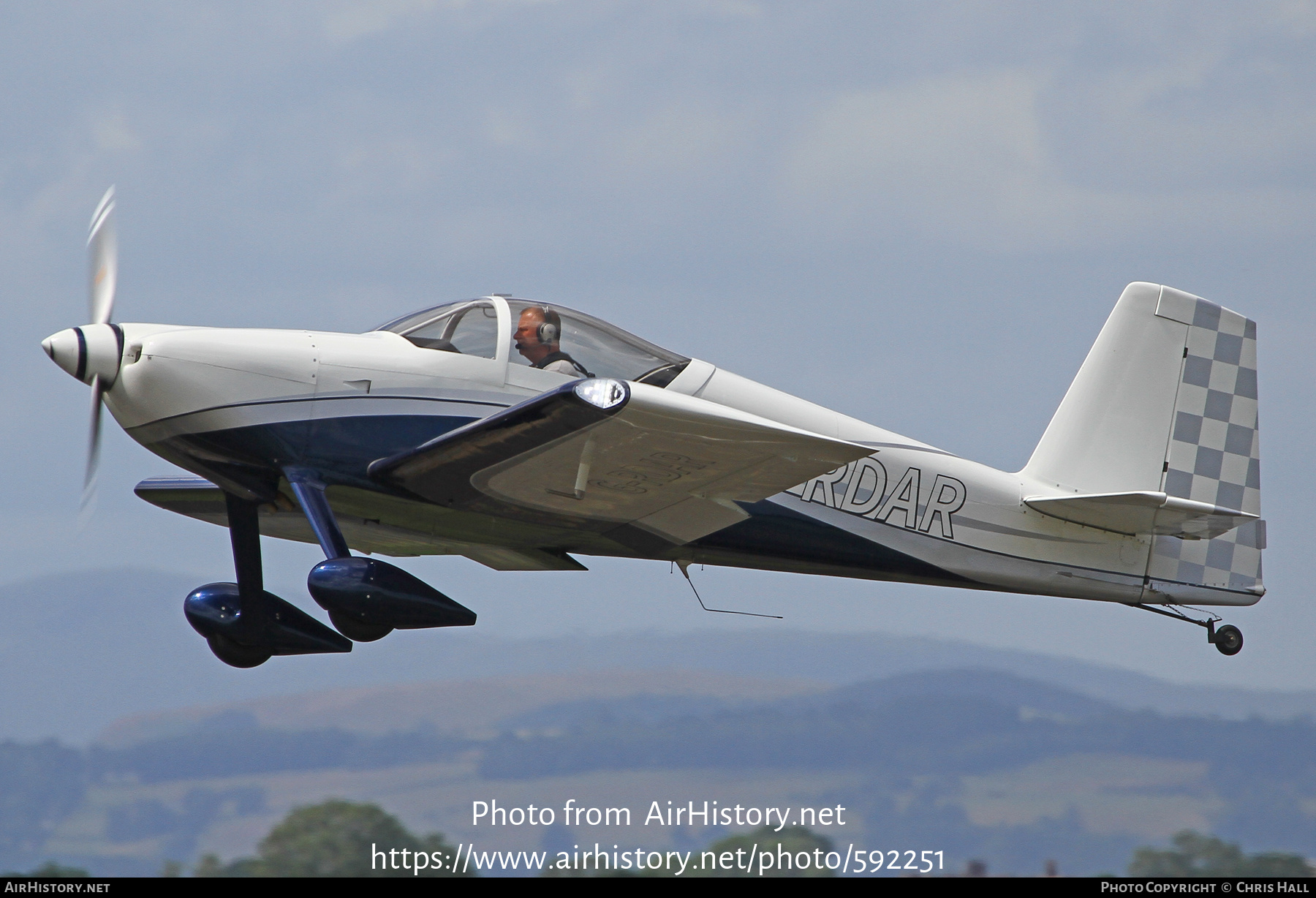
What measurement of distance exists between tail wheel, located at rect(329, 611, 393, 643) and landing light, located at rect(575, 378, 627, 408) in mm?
2040

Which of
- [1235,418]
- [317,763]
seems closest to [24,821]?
[317,763]

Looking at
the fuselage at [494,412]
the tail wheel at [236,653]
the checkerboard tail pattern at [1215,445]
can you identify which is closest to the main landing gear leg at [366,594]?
the fuselage at [494,412]

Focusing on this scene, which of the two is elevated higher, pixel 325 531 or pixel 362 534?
pixel 325 531

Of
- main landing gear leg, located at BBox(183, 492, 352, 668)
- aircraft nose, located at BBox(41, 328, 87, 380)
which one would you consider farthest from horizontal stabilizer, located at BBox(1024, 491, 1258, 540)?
aircraft nose, located at BBox(41, 328, 87, 380)

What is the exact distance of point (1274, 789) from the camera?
34.2ft

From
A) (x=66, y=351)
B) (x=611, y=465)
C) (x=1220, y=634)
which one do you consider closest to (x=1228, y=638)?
(x=1220, y=634)

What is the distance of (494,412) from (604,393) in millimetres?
1694

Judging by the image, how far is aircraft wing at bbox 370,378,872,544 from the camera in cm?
680

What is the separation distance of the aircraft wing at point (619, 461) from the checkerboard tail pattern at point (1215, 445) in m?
3.49

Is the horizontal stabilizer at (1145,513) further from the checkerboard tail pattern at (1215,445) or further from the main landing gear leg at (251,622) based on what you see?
the main landing gear leg at (251,622)

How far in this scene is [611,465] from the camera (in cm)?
763

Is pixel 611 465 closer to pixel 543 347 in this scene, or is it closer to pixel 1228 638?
pixel 543 347

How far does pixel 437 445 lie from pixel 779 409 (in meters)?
2.29

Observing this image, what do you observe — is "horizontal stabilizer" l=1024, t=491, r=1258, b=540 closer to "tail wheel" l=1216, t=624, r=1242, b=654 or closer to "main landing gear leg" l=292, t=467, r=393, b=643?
"tail wheel" l=1216, t=624, r=1242, b=654
